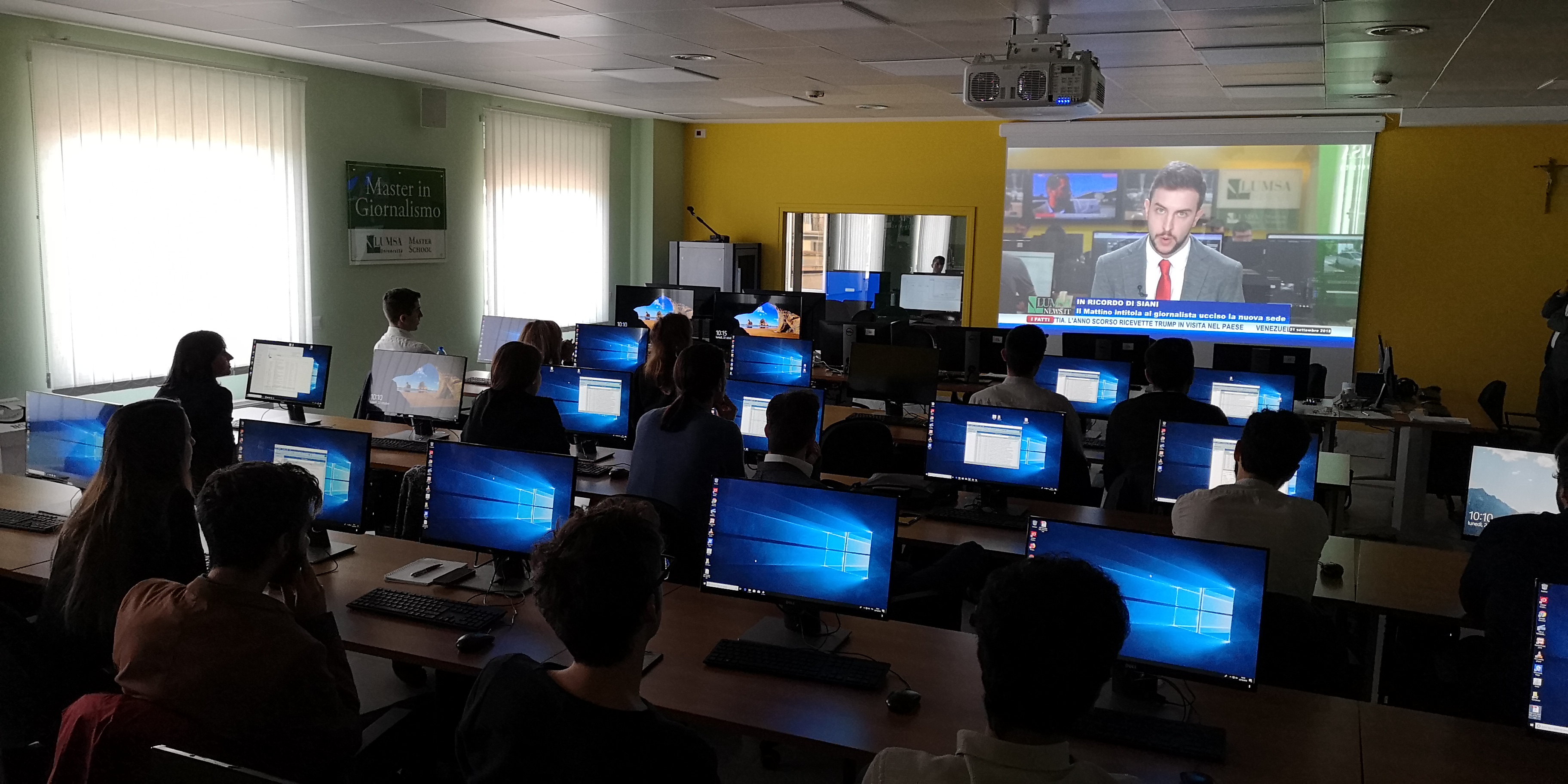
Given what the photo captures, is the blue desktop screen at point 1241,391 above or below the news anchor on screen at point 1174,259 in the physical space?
below

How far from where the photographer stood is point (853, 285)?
36.7ft

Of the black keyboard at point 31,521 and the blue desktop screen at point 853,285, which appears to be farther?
the blue desktop screen at point 853,285

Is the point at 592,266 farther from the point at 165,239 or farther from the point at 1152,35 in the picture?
the point at 1152,35

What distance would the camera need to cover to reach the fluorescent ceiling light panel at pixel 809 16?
509cm

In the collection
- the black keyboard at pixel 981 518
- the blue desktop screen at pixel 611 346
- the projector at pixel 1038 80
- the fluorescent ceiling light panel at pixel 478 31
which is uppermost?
the fluorescent ceiling light panel at pixel 478 31

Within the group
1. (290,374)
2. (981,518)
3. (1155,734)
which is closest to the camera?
(1155,734)

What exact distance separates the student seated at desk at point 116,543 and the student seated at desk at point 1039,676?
7.05ft

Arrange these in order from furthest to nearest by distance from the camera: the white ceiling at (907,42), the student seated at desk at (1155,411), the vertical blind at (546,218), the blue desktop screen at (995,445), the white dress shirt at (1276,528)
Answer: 1. the vertical blind at (546,218)
2. the white ceiling at (907,42)
3. the student seated at desk at (1155,411)
4. the blue desktop screen at (995,445)
5. the white dress shirt at (1276,528)

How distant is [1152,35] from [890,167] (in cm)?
557

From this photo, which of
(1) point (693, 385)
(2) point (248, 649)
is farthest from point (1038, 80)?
(2) point (248, 649)

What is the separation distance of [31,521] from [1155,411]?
4.45m

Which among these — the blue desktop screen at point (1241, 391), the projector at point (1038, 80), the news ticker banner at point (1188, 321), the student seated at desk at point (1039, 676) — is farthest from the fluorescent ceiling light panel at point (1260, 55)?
the student seated at desk at point (1039, 676)

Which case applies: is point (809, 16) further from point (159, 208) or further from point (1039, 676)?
point (1039, 676)

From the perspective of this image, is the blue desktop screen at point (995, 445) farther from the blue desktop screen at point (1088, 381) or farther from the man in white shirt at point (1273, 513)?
the blue desktop screen at point (1088, 381)
